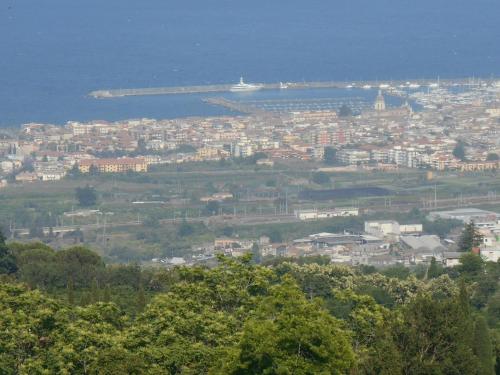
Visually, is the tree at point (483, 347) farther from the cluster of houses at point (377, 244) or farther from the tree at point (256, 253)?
the tree at point (256, 253)

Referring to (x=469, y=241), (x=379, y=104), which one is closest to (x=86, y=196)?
(x=469, y=241)

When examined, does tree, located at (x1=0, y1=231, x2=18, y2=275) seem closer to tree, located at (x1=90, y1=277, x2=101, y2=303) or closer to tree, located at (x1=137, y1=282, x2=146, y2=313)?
tree, located at (x1=90, y1=277, x2=101, y2=303)

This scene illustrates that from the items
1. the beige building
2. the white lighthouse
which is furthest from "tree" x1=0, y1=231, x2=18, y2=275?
the white lighthouse

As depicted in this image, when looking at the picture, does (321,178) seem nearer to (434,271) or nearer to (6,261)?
(434,271)

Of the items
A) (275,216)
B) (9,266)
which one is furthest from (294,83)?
(9,266)

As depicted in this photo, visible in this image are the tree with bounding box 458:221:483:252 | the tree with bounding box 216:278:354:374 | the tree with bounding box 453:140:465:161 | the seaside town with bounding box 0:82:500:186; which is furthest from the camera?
the tree with bounding box 453:140:465:161

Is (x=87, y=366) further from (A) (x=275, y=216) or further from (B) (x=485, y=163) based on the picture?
(B) (x=485, y=163)
